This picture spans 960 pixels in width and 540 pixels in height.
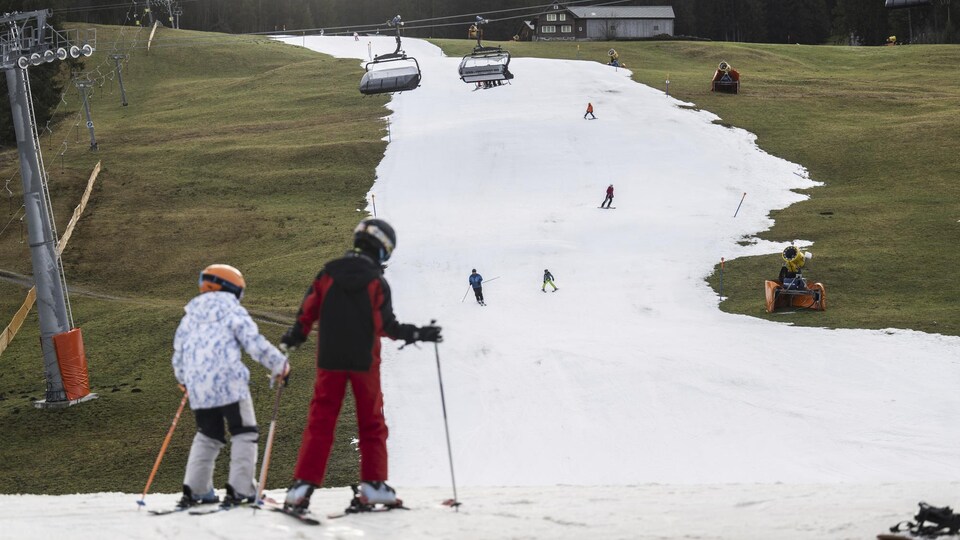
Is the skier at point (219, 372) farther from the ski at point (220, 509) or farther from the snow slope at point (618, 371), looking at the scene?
the snow slope at point (618, 371)

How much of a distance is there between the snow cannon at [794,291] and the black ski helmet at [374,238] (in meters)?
21.2

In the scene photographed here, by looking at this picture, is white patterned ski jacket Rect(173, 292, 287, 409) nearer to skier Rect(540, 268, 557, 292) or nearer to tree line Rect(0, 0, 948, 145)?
skier Rect(540, 268, 557, 292)

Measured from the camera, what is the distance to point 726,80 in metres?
66.0

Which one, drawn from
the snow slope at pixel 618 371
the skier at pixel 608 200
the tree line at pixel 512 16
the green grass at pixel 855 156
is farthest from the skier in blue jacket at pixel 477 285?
the tree line at pixel 512 16

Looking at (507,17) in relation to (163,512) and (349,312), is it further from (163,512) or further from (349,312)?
(163,512)

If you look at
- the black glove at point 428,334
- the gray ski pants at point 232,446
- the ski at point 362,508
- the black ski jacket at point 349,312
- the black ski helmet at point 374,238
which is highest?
the black ski helmet at point 374,238

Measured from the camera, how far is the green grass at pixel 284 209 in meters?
22.2

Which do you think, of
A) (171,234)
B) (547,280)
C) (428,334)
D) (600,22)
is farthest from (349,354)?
(600,22)

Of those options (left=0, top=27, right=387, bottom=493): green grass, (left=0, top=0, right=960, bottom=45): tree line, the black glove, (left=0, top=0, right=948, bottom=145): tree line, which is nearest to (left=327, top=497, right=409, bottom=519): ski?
the black glove

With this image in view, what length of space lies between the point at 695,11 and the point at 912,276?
115543 mm

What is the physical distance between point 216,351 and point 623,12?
5175 inches

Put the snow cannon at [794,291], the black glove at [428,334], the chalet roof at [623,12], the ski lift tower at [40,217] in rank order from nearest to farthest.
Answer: the black glove at [428,334], the ski lift tower at [40,217], the snow cannon at [794,291], the chalet roof at [623,12]

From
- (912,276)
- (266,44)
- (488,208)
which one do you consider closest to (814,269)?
(912,276)

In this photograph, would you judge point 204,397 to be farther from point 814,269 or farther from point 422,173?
point 422,173
